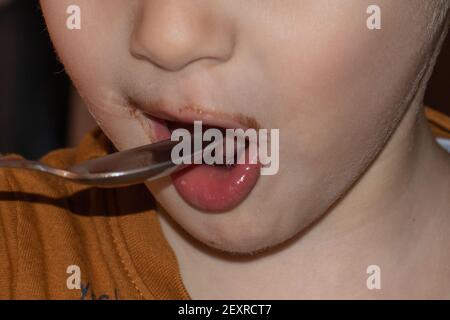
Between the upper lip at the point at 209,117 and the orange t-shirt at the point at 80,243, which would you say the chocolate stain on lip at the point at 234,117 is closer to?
the upper lip at the point at 209,117

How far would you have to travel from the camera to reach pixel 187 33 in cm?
42

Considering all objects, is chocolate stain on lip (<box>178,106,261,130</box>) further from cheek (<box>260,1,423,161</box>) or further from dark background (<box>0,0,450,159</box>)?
dark background (<box>0,0,450,159</box>)

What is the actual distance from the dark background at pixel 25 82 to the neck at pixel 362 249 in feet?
2.25

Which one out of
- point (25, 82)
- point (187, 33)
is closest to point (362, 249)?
point (187, 33)

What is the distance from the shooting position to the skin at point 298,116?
0.43 metres

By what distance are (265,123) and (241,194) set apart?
0.17 ft

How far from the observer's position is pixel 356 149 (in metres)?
0.48

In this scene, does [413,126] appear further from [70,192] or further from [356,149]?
[70,192]

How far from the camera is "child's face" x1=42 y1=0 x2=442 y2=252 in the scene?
422 millimetres

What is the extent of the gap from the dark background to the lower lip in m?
0.72

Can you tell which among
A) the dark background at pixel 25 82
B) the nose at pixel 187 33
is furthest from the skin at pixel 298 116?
the dark background at pixel 25 82

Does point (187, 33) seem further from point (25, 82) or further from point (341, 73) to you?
point (25, 82)

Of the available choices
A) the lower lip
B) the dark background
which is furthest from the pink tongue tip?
the dark background

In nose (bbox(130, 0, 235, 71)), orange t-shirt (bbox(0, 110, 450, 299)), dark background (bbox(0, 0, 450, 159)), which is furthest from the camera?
dark background (bbox(0, 0, 450, 159))
